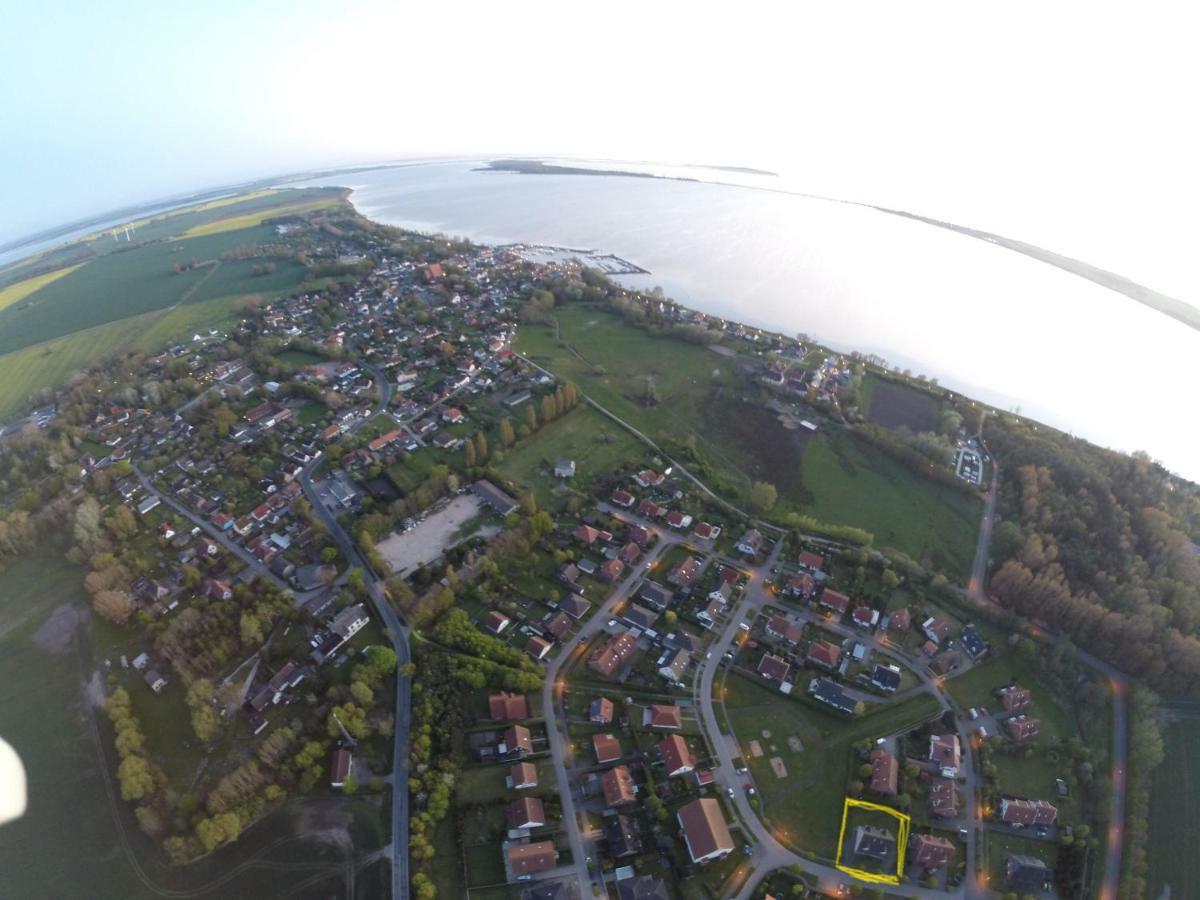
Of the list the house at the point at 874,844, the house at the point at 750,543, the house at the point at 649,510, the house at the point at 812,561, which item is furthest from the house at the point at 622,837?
the house at the point at 649,510

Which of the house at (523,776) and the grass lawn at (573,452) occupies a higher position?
the grass lawn at (573,452)

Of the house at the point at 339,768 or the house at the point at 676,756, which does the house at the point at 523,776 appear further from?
the house at the point at 339,768

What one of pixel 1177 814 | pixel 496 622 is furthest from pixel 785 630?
pixel 1177 814

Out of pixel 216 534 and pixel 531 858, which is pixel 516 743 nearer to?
pixel 531 858

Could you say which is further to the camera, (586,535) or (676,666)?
(586,535)

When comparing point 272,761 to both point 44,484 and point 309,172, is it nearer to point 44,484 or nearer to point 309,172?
point 44,484
